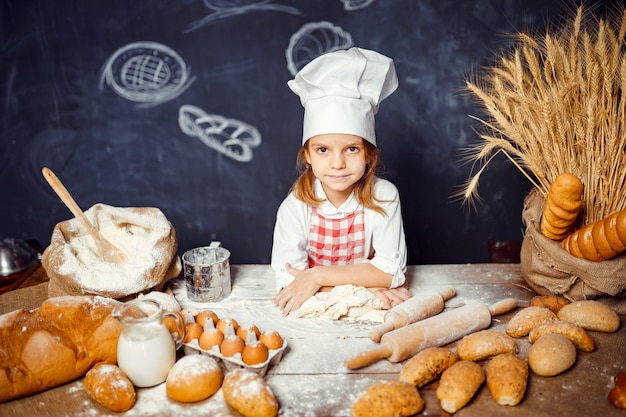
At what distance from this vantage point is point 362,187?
1.82 meters

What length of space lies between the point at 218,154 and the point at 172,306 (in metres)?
1.18

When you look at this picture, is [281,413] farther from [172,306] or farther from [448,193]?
[448,193]

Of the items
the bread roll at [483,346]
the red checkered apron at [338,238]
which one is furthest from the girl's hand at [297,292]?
the bread roll at [483,346]

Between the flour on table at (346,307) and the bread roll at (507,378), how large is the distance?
0.40m

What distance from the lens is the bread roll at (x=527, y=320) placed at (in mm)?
1420

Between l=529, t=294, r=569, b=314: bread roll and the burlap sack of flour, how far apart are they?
0.02m

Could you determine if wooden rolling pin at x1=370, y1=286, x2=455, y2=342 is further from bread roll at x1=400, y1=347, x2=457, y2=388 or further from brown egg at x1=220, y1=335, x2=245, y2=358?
brown egg at x1=220, y1=335, x2=245, y2=358

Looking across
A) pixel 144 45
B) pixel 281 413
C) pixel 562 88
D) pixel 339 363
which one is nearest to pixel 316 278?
pixel 339 363

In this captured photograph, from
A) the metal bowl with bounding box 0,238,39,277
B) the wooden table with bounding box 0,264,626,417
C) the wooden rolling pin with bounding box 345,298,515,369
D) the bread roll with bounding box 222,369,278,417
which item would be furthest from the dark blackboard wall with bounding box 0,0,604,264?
the bread roll with bounding box 222,369,278,417

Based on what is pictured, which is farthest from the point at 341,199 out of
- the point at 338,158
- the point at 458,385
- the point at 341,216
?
the point at 458,385

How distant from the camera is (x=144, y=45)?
92.1 inches

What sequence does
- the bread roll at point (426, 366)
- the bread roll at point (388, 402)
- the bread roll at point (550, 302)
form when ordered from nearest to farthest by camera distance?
the bread roll at point (388, 402), the bread roll at point (426, 366), the bread roll at point (550, 302)

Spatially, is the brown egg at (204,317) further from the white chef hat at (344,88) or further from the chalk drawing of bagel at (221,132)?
the chalk drawing of bagel at (221,132)

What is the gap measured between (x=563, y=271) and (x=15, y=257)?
7.00ft
